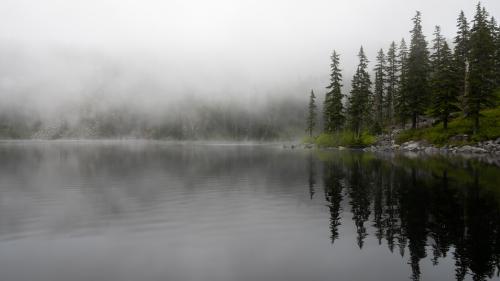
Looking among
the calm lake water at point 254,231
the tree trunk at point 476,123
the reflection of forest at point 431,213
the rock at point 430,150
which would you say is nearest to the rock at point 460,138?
the tree trunk at point 476,123

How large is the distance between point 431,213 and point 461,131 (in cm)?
7483

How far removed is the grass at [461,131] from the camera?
8262 centimetres

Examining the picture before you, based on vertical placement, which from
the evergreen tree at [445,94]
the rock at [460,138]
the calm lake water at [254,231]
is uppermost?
the evergreen tree at [445,94]

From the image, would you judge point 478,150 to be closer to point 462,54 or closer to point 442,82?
point 442,82

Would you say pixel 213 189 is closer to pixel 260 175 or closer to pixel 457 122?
pixel 260 175

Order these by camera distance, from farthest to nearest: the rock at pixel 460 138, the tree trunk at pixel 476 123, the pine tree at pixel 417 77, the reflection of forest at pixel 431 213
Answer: the pine tree at pixel 417 77 → the rock at pixel 460 138 → the tree trunk at pixel 476 123 → the reflection of forest at pixel 431 213

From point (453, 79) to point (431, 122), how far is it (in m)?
15.9

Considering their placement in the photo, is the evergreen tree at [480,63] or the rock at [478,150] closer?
the rock at [478,150]

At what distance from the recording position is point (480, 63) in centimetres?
9531

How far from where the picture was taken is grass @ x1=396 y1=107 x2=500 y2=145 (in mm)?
82625

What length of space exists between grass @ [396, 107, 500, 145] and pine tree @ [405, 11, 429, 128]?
5.78 meters

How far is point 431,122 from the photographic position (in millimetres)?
104000

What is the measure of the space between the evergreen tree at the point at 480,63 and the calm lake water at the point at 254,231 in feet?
177

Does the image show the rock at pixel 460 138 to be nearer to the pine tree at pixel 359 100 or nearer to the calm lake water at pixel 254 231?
the pine tree at pixel 359 100
